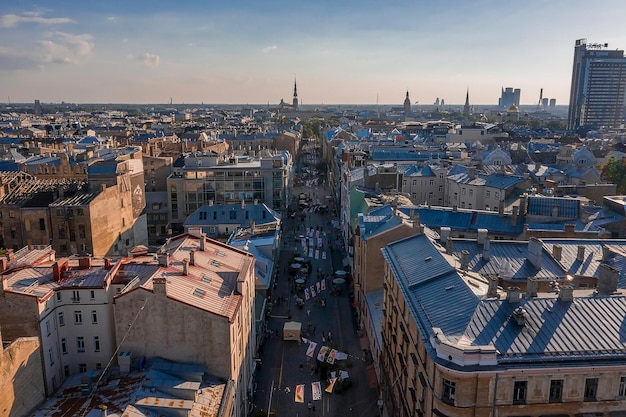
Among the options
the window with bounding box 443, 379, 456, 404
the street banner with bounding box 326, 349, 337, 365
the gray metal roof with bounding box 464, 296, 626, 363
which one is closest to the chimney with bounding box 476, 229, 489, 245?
the gray metal roof with bounding box 464, 296, 626, 363

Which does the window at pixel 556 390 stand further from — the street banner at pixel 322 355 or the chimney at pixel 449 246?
the street banner at pixel 322 355

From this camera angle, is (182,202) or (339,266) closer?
(339,266)

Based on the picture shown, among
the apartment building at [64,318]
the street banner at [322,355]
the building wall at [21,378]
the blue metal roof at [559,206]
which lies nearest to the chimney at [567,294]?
the street banner at [322,355]

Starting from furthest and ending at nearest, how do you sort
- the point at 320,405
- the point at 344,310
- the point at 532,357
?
the point at 344,310, the point at 320,405, the point at 532,357

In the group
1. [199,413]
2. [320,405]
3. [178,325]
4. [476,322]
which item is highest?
[476,322]

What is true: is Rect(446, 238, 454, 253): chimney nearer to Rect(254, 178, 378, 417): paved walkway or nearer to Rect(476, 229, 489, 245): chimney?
Rect(476, 229, 489, 245): chimney

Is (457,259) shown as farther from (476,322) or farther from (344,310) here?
(344,310)

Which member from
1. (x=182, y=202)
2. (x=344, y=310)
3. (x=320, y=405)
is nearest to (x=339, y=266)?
(x=344, y=310)
